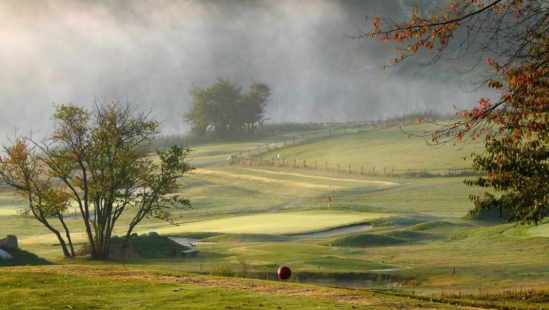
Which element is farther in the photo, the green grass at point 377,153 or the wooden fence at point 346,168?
the green grass at point 377,153

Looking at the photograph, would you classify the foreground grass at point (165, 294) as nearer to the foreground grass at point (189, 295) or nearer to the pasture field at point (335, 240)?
the foreground grass at point (189, 295)

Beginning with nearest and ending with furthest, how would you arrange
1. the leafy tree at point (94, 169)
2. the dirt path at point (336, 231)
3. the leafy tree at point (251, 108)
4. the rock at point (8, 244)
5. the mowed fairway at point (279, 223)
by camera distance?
the rock at point (8, 244) < the leafy tree at point (94, 169) < the dirt path at point (336, 231) < the mowed fairway at point (279, 223) < the leafy tree at point (251, 108)

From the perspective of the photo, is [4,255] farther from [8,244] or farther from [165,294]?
[165,294]

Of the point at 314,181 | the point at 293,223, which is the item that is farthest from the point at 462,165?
the point at 293,223

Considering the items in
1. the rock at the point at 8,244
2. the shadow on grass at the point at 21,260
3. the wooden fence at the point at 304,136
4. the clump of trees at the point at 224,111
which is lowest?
the shadow on grass at the point at 21,260

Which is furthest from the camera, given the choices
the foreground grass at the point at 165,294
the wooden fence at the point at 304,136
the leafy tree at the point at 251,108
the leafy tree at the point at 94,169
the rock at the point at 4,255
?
the leafy tree at the point at 251,108

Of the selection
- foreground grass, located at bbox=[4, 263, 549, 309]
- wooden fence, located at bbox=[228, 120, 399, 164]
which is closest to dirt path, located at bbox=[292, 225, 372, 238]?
foreground grass, located at bbox=[4, 263, 549, 309]

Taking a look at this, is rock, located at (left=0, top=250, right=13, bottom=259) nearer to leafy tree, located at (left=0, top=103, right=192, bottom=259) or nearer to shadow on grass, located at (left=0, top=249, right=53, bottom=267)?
shadow on grass, located at (left=0, top=249, right=53, bottom=267)

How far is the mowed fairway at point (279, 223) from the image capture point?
60125 millimetres

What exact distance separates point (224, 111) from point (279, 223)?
91.9 m

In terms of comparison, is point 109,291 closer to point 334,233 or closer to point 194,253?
point 194,253

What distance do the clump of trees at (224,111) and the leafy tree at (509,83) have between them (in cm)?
12762

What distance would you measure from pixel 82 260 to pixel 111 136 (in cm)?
713

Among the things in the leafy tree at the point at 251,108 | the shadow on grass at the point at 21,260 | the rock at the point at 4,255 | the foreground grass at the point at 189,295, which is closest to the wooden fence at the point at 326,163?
the leafy tree at the point at 251,108
